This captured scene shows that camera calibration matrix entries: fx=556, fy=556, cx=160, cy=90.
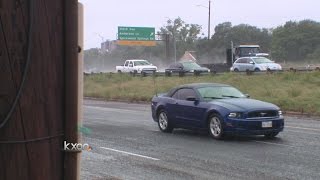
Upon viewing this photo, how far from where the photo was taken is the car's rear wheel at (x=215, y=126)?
14019 mm

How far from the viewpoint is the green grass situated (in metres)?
25.9

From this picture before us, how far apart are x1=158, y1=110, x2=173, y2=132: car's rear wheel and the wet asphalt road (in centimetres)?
22

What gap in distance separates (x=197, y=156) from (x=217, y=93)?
4.25m

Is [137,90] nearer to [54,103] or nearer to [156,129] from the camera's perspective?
Result: [156,129]

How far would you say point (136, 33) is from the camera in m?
77.2

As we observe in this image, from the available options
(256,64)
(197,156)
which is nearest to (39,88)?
(197,156)

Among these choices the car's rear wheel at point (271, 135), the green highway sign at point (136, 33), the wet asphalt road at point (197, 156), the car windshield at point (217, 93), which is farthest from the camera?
the green highway sign at point (136, 33)

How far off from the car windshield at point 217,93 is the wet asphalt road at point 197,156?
44.1 inches

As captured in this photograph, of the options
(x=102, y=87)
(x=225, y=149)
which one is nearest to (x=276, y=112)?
(x=225, y=149)

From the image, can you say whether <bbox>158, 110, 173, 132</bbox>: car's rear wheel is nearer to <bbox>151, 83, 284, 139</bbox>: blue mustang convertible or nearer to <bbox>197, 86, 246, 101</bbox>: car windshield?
<bbox>151, 83, 284, 139</bbox>: blue mustang convertible

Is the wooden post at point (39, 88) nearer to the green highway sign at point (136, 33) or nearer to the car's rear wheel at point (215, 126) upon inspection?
the car's rear wheel at point (215, 126)

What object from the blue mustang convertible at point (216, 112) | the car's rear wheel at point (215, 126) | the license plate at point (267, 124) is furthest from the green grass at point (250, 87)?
the car's rear wheel at point (215, 126)

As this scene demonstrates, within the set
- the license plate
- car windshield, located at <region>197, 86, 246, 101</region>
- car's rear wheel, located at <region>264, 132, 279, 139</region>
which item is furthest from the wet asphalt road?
car windshield, located at <region>197, 86, 246, 101</region>

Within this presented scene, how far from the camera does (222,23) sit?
395 feet
